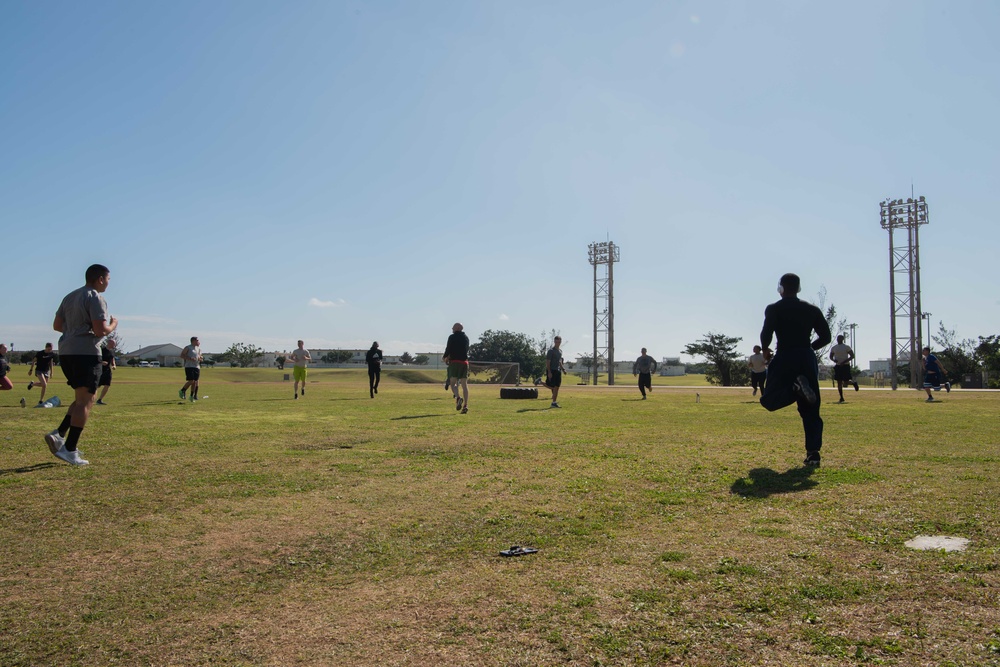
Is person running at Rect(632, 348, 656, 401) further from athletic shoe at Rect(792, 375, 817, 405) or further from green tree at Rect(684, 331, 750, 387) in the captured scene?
green tree at Rect(684, 331, 750, 387)

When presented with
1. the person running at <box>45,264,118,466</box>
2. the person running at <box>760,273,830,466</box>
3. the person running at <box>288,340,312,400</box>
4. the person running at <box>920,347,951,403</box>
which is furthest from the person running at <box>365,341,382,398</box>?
the person running at <box>920,347,951,403</box>

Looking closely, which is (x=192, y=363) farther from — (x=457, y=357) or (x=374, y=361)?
(x=457, y=357)

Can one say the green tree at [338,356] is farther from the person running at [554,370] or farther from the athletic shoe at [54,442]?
the athletic shoe at [54,442]

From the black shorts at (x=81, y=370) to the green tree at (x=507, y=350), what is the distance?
9179cm

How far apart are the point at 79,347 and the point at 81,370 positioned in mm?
238

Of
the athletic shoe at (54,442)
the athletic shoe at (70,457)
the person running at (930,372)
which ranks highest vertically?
the person running at (930,372)

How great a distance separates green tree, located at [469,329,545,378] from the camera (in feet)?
327

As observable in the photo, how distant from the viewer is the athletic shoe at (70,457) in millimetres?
6586

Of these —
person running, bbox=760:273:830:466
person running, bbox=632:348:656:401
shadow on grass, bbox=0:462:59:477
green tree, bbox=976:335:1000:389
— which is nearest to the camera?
shadow on grass, bbox=0:462:59:477

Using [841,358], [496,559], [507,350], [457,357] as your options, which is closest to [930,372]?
[841,358]

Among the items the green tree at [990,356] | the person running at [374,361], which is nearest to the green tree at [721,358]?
the green tree at [990,356]

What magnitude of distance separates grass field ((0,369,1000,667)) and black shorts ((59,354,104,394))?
0.91m

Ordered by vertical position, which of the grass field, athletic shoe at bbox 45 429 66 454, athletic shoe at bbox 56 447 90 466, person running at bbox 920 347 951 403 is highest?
person running at bbox 920 347 951 403

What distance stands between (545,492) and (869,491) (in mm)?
2618
